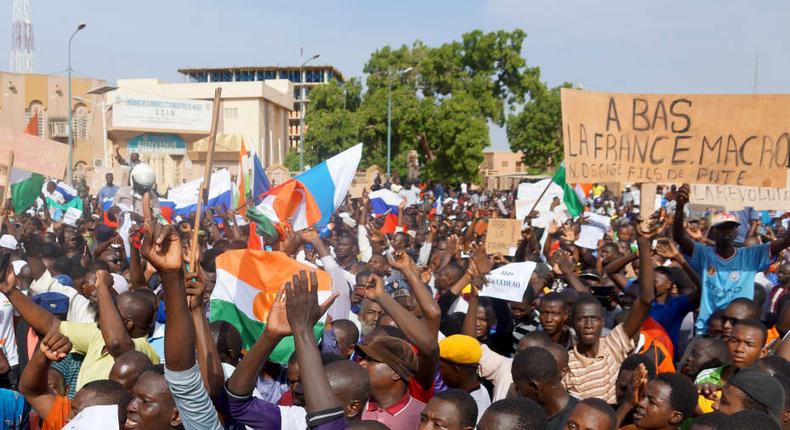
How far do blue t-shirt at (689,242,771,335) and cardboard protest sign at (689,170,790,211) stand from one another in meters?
3.80

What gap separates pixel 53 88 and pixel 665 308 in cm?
5257

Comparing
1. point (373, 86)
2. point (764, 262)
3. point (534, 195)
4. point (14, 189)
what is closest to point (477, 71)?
point (373, 86)

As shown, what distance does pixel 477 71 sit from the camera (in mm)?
36094

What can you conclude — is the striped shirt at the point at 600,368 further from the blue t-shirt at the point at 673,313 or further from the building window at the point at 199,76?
the building window at the point at 199,76

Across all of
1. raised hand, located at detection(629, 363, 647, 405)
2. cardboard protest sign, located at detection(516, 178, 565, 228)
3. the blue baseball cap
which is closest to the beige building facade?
cardboard protest sign, located at detection(516, 178, 565, 228)

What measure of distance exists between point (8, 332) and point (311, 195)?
3.27m

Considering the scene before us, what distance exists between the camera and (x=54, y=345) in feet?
10.7

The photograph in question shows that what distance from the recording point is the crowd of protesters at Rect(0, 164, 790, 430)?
2.87 metres

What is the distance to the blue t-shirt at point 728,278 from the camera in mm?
5711

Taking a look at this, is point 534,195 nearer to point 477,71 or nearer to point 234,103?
point 477,71

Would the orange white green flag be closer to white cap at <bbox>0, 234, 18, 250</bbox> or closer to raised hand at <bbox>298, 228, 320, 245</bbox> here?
raised hand at <bbox>298, 228, 320, 245</bbox>

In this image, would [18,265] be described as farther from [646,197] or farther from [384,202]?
[384,202]

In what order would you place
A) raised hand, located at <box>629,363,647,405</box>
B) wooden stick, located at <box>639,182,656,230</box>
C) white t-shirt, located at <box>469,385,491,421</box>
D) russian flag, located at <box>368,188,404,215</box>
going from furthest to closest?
russian flag, located at <box>368,188,404,215</box>, wooden stick, located at <box>639,182,656,230</box>, white t-shirt, located at <box>469,385,491,421</box>, raised hand, located at <box>629,363,647,405</box>

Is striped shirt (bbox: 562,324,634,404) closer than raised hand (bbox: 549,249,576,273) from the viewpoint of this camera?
Yes
